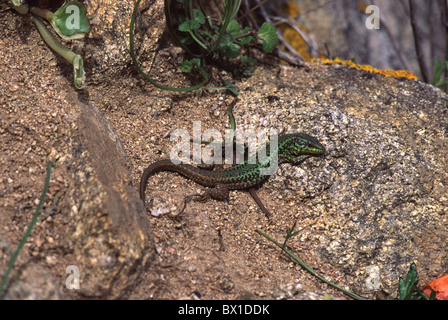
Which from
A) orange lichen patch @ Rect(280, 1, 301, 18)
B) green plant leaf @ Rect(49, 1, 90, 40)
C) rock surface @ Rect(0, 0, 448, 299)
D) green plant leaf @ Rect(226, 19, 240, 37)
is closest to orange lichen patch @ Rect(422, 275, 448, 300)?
rock surface @ Rect(0, 0, 448, 299)

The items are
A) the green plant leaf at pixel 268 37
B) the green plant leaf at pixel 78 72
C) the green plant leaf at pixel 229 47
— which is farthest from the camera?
the green plant leaf at pixel 268 37

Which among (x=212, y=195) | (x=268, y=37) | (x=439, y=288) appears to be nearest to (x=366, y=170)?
(x=439, y=288)

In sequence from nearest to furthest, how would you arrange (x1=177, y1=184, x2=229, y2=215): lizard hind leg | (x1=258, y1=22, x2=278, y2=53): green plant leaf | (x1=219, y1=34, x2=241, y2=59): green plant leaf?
(x1=177, y1=184, x2=229, y2=215): lizard hind leg → (x1=219, y1=34, x2=241, y2=59): green plant leaf → (x1=258, y1=22, x2=278, y2=53): green plant leaf

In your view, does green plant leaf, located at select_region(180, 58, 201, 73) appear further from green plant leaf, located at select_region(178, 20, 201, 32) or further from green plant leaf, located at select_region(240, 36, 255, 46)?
green plant leaf, located at select_region(240, 36, 255, 46)

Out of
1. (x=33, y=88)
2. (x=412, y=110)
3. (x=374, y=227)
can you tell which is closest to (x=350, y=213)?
(x=374, y=227)

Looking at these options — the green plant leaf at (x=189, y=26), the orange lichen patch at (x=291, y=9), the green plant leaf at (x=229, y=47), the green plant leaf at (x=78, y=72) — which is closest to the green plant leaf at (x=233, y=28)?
the green plant leaf at (x=229, y=47)

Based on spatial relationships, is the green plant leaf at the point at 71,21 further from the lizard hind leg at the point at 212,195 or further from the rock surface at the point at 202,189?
the lizard hind leg at the point at 212,195
